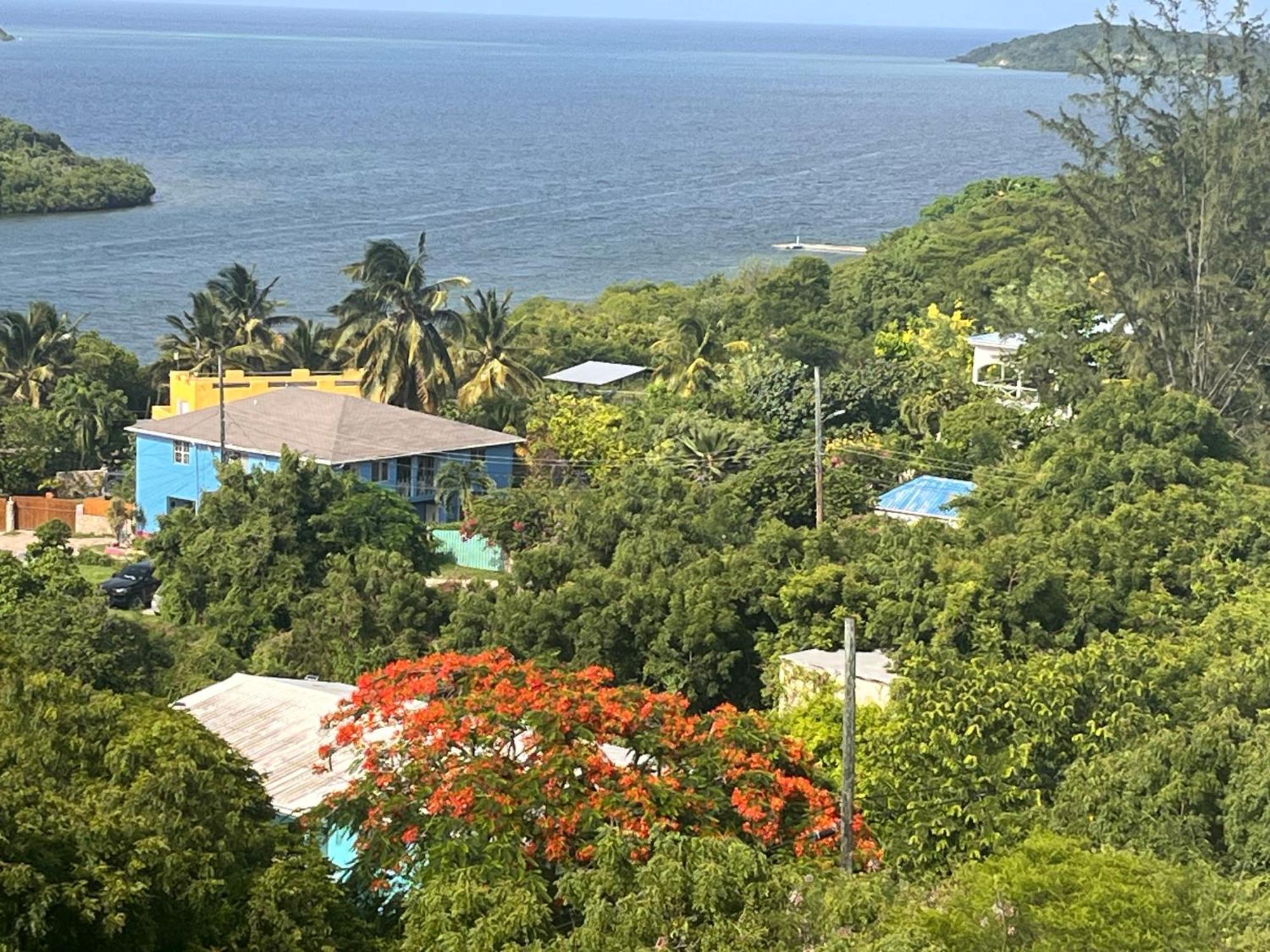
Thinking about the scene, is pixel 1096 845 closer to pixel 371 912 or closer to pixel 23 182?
pixel 371 912

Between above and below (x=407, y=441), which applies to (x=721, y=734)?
above

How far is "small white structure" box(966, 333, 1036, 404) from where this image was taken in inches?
1549

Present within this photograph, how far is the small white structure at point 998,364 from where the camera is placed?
3934cm

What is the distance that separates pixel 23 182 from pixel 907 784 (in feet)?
289

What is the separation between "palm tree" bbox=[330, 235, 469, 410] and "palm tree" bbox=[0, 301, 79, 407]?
6504 mm

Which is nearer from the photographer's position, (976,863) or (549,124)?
(976,863)

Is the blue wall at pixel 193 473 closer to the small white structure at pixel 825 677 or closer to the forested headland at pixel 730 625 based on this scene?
the forested headland at pixel 730 625

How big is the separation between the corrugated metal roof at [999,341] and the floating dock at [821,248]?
148ft

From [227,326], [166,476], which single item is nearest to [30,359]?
[227,326]

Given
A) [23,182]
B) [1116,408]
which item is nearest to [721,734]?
[1116,408]

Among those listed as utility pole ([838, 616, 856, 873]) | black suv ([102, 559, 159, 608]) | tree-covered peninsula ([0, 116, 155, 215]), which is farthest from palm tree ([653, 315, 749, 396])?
tree-covered peninsula ([0, 116, 155, 215])

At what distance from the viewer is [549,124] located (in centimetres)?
15938

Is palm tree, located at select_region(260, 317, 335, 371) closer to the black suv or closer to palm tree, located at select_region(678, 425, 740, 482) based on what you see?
palm tree, located at select_region(678, 425, 740, 482)

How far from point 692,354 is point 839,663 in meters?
23.3
